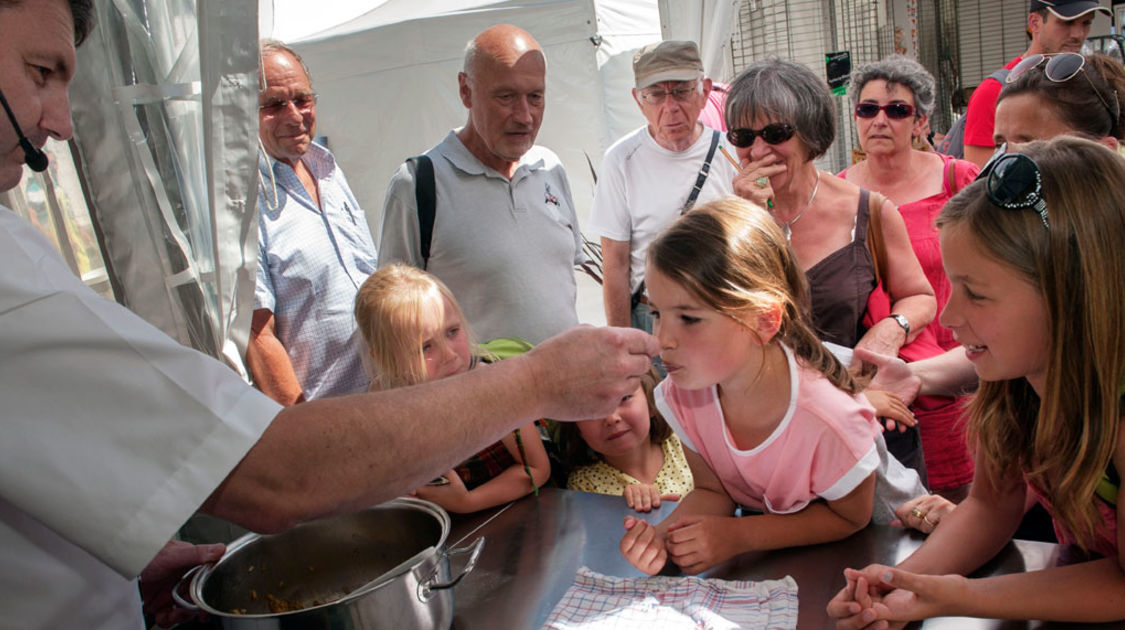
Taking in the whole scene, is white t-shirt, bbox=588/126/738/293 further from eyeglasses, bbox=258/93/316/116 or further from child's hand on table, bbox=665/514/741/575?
child's hand on table, bbox=665/514/741/575

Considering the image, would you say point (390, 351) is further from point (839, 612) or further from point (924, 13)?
point (924, 13)

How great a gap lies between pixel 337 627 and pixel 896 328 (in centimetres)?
199

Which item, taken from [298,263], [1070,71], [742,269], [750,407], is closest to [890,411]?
[750,407]

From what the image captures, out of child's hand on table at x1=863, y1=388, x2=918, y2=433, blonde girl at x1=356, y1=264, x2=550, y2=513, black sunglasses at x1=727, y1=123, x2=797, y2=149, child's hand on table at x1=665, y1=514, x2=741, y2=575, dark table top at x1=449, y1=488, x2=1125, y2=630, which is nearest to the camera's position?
dark table top at x1=449, y1=488, x2=1125, y2=630

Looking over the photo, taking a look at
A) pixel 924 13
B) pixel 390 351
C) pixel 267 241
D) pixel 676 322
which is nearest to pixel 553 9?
pixel 267 241

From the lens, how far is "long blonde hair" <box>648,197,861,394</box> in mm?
1844

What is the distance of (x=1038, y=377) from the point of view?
4.90 feet

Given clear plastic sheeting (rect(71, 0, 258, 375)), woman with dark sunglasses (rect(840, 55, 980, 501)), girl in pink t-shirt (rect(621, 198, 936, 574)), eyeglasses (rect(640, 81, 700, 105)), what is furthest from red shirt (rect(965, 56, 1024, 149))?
clear plastic sheeting (rect(71, 0, 258, 375))

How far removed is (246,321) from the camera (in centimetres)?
210

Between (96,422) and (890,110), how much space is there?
3.39 metres

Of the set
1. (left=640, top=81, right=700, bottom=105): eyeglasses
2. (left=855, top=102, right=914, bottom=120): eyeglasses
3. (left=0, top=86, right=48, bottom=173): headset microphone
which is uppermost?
(left=0, top=86, right=48, bottom=173): headset microphone

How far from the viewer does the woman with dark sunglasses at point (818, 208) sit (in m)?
2.62

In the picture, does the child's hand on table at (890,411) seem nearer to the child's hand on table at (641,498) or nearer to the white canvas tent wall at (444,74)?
the child's hand on table at (641,498)

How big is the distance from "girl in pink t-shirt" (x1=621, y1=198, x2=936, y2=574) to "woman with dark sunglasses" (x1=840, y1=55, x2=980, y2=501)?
3.37 ft
